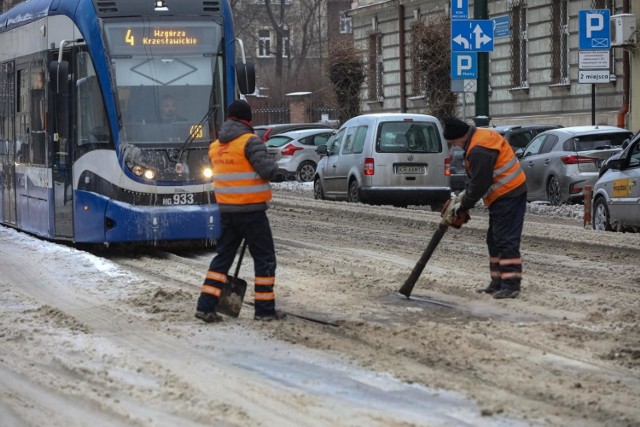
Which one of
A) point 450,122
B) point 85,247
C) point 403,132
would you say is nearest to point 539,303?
point 450,122

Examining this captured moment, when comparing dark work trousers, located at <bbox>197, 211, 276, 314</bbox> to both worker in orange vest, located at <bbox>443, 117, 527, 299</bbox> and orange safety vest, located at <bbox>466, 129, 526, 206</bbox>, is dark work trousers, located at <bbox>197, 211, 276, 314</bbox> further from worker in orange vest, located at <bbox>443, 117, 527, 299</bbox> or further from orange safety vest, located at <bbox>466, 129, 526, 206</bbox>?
orange safety vest, located at <bbox>466, 129, 526, 206</bbox>

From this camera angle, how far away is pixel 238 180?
10.9 meters

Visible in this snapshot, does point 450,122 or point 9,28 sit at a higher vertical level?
point 9,28

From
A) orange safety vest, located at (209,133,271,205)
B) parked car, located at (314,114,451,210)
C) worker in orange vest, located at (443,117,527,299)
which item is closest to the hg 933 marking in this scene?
worker in orange vest, located at (443,117,527,299)

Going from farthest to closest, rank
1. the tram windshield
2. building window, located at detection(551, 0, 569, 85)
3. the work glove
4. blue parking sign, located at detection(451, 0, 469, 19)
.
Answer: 1. building window, located at detection(551, 0, 569, 85)
2. blue parking sign, located at detection(451, 0, 469, 19)
3. the tram windshield
4. the work glove

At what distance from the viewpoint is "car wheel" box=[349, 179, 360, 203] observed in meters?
25.8

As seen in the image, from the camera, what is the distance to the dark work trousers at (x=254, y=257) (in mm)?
10711

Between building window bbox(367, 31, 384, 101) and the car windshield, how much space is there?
1133cm

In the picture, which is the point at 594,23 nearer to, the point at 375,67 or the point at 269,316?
the point at 269,316

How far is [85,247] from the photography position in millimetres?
17859

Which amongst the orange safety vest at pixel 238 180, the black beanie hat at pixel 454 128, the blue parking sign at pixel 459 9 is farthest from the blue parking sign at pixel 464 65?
the orange safety vest at pixel 238 180

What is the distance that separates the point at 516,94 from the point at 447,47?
250 centimetres

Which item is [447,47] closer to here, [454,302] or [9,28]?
[9,28]

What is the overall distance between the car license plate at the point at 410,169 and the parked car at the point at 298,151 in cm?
1455
